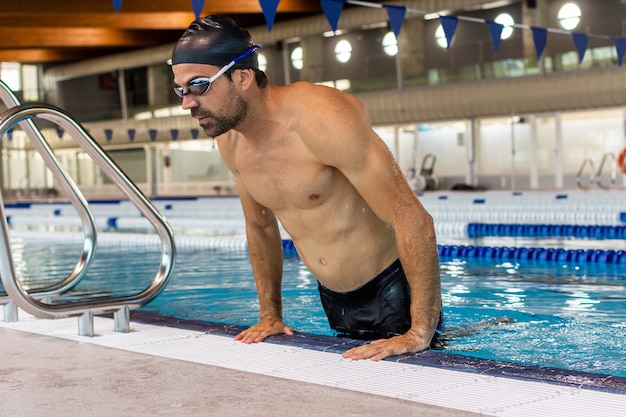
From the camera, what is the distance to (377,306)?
305 centimetres

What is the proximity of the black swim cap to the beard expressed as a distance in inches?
4.6

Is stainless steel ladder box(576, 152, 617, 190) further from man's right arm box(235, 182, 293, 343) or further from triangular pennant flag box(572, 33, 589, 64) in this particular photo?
man's right arm box(235, 182, 293, 343)

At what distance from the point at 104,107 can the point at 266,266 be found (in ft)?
100

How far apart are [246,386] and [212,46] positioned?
1.02 metres

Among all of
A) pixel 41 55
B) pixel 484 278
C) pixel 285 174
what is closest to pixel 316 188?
pixel 285 174

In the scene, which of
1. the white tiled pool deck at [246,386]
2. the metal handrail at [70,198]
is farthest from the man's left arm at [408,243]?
the metal handrail at [70,198]

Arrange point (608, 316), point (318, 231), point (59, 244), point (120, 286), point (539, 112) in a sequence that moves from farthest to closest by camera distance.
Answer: point (539, 112) < point (59, 244) < point (120, 286) < point (608, 316) < point (318, 231)

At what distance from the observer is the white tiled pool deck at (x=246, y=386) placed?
1911mm

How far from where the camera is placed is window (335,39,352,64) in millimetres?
24891

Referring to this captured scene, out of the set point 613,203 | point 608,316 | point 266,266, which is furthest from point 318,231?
point 613,203

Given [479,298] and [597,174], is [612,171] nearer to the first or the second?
[597,174]

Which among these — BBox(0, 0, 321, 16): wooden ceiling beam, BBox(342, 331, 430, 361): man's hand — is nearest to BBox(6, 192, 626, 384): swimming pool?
BBox(342, 331, 430, 361): man's hand

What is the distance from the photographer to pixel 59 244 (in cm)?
1072

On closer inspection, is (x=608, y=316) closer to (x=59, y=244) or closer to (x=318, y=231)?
(x=318, y=231)
